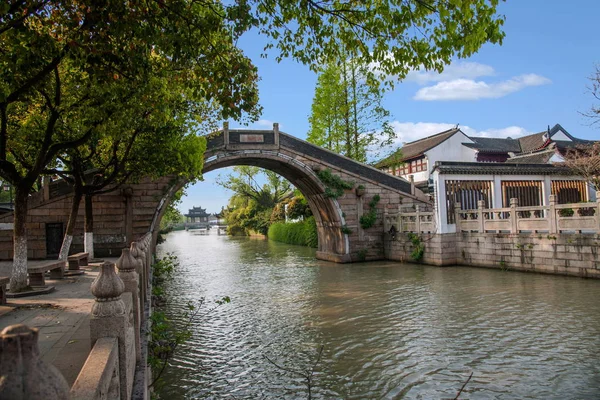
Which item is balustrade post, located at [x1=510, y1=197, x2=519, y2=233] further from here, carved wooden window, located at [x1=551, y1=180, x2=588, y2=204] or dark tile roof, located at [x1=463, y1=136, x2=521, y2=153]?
dark tile roof, located at [x1=463, y1=136, x2=521, y2=153]

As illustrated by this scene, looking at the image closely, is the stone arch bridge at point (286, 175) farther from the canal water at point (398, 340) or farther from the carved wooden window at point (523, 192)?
the canal water at point (398, 340)

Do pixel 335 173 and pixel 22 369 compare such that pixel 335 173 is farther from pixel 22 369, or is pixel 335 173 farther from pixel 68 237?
pixel 22 369

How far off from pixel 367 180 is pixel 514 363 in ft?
50.0

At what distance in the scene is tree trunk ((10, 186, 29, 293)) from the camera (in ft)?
26.9

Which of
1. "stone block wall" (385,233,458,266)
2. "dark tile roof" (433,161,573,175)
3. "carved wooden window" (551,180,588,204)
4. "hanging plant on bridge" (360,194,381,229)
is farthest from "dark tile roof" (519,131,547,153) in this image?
"stone block wall" (385,233,458,266)

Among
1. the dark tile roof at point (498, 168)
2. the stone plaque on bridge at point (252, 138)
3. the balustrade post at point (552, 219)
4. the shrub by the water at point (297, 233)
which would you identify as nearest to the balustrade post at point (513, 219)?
the balustrade post at point (552, 219)

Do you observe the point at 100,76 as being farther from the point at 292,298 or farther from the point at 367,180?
the point at 367,180

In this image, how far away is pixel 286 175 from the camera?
2322 centimetres

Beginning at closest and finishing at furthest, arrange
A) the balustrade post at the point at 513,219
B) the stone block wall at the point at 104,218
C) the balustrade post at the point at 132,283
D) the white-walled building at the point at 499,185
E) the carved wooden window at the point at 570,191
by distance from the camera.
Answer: the balustrade post at the point at 132,283, the balustrade post at the point at 513,219, the stone block wall at the point at 104,218, the white-walled building at the point at 499,185, the carved wooden window at the point at 570,191

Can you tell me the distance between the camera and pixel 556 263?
13.7 metres

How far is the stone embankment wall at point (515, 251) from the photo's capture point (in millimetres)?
12984

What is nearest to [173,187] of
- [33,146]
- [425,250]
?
[33,146]

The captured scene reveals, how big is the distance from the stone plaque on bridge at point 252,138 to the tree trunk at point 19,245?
39.9 ft

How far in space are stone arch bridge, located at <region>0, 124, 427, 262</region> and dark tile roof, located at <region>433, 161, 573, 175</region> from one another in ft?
13.1
